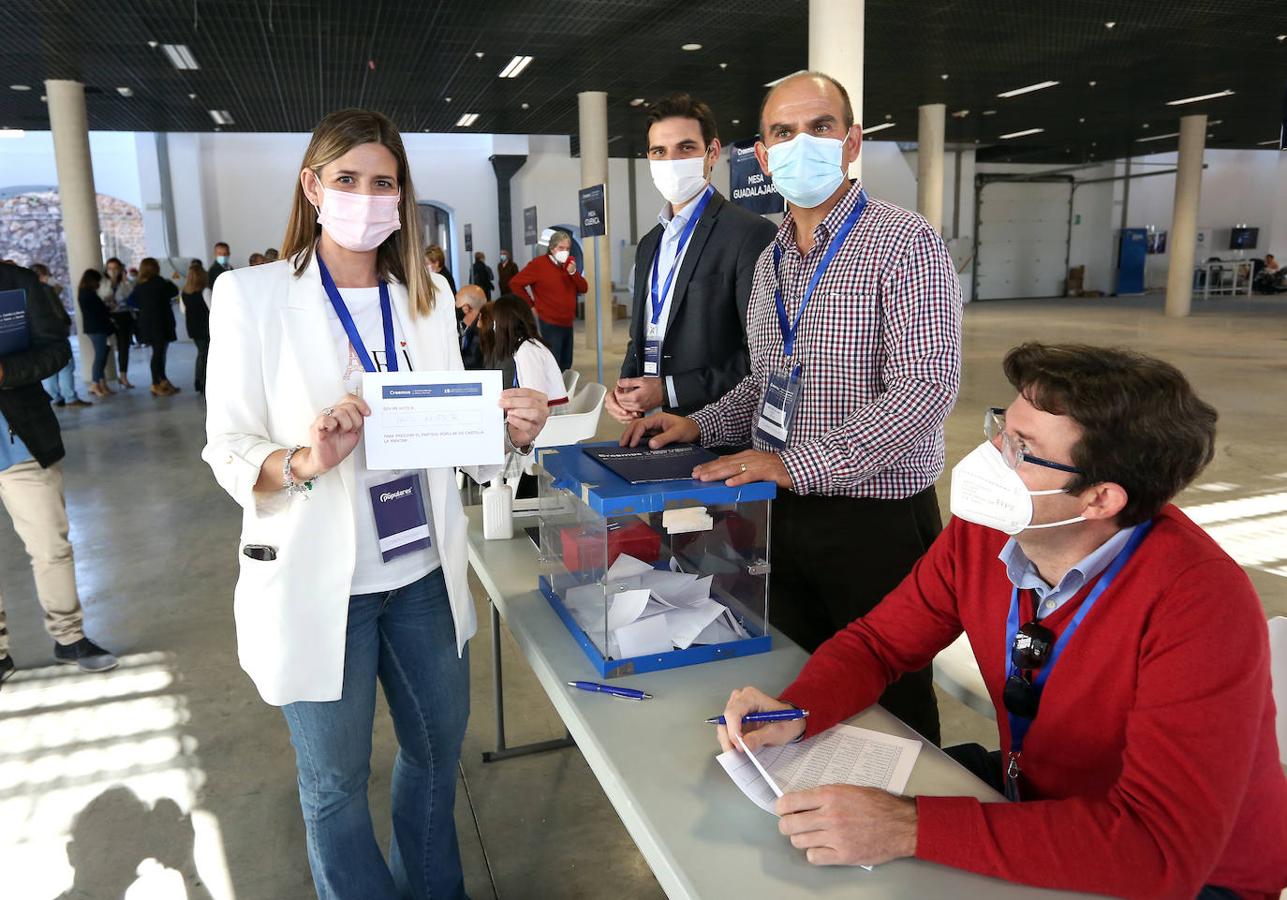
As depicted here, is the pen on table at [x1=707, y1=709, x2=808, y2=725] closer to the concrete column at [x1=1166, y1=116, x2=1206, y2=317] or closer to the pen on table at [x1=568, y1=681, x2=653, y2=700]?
the pen on table at [x1=568, y1=681, x2=653, y2=700]

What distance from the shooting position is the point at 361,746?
1.68 m

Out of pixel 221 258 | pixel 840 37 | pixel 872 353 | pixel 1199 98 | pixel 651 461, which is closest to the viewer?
pixel 651 461

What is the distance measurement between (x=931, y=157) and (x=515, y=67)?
7.94 m

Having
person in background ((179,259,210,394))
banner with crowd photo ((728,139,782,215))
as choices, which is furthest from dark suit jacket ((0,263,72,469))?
person in background ((179,259,210,394))

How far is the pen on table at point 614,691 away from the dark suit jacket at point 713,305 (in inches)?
40.0

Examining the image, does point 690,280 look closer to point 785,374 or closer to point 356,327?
point 785,374

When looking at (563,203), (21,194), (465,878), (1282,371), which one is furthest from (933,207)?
(21,194)

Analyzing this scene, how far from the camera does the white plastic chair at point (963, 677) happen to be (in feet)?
5.72

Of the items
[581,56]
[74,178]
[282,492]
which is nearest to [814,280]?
[282,492]

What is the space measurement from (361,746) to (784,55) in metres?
11.6

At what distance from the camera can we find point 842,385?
191 cm

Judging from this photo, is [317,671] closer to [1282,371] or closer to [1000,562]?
[1000,562]

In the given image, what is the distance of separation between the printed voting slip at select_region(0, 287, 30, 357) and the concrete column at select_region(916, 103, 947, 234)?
14872 mm

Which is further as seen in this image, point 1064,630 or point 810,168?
point 810,168
